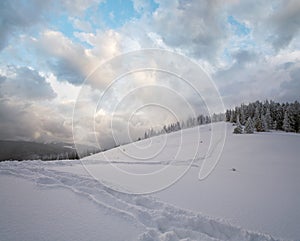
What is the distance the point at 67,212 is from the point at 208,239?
346 centimetres

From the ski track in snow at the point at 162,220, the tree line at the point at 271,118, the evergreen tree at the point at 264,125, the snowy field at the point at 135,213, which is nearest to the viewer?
the snowy field at the point at 135,213

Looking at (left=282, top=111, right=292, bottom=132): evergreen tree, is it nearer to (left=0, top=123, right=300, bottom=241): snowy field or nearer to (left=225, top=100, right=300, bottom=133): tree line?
(left=225, top=100, right=300, bottom=133): tree line

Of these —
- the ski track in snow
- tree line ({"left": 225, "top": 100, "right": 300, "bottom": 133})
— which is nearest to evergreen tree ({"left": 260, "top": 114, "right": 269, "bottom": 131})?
tree line ({"left": 225, "top": 100, "right": 300, "bottom": 133})

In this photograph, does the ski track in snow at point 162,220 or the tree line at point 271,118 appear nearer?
the ski track in snow at point 162,220

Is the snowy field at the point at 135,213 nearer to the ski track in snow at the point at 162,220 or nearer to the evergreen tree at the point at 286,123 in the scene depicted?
the ski track in snow at the point at 162,220

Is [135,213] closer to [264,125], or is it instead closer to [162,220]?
[162,220]

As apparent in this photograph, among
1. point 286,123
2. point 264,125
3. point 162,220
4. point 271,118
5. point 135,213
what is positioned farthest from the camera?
point 271,118

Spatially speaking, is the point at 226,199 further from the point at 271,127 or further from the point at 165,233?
the point at 271,127

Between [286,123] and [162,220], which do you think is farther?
[286,123]

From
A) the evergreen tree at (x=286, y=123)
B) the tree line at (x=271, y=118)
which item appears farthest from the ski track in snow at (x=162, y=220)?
the evergreen tree at (x=286, y=123)

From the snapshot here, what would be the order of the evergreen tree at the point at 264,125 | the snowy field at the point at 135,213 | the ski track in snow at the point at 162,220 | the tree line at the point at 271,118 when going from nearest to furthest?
1. the snowy field at the point at 135,213
2. the ski track in snow at the point at 162,220
3. the tree line at the point at 271,118
4. the evergreen tree at the point at 264,125

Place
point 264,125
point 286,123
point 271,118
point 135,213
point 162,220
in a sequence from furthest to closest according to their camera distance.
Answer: point 271,118 → point 264,125 → point 286,123 → point 135,213 → point 162,220

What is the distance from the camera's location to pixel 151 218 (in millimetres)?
5152

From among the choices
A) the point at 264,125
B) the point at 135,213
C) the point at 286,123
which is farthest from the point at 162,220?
the point at 286,123
